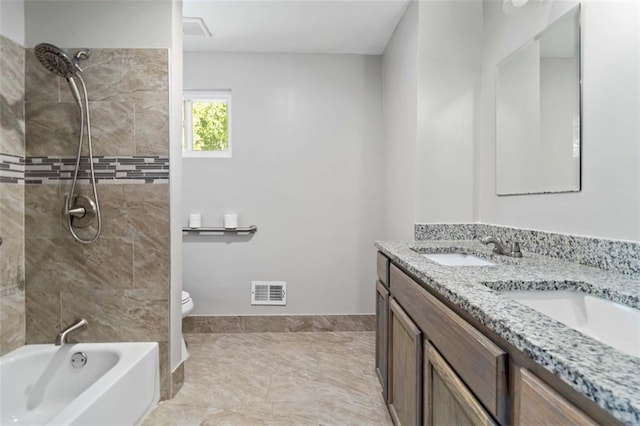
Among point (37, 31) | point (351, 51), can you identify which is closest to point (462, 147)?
point (351, 51)

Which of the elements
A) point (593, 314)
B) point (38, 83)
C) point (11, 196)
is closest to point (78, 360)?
point (11, 196)

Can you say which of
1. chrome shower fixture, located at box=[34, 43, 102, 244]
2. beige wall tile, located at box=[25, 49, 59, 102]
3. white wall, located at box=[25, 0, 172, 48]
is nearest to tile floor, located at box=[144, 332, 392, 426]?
chrome shower fixture, located at box=[34, 43, 102, 244]

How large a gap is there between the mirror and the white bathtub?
83.3 inches

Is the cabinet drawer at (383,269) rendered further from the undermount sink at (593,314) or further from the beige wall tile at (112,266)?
the beige wall tile at (112,266)

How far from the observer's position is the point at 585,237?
1.25m

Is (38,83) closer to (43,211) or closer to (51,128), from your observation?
(51,128)

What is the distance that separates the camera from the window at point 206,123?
9.46 ft

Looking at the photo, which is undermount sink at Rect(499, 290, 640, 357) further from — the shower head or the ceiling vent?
the ceiling vent

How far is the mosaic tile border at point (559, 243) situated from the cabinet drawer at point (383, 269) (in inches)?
12.7

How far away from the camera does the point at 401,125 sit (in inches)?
91.4

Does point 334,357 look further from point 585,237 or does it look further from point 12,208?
point 12,208

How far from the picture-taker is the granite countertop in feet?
1.40

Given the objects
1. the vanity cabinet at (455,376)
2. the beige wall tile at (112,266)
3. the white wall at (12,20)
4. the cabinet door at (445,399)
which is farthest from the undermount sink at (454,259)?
the white wall at (12,20)

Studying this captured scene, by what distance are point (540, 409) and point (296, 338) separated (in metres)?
2.35
